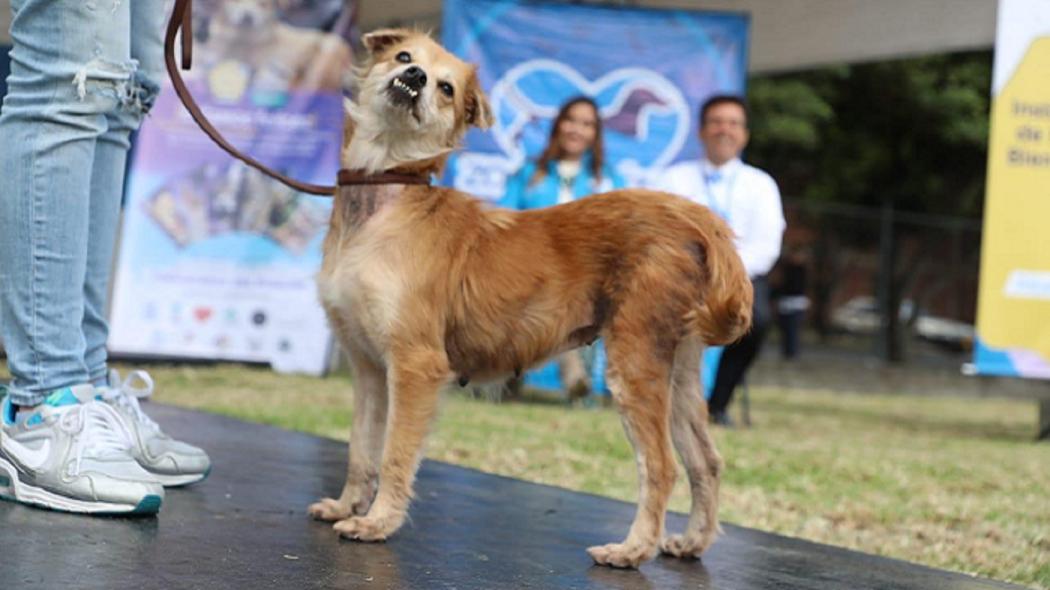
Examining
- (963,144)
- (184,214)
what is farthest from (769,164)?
(184,214)

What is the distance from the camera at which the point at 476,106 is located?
359 centimetres

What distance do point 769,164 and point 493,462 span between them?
64.4 ft

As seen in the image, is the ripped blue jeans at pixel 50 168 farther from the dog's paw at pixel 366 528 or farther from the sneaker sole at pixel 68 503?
the dog's paw at pixel 366 528

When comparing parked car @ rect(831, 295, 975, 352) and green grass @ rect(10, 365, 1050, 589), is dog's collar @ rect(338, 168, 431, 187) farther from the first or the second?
parked car @ rect(831, 295, 975, 352)

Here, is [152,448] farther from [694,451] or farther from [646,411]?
[694,451]

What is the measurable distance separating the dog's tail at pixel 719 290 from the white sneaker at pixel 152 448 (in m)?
1.41

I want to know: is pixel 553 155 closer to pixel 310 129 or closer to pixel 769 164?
pixel 310 129

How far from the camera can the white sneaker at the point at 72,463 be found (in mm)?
2953

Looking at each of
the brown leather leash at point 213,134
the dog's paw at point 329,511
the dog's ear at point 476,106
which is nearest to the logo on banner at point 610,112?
the brown leather leash at point 213,134

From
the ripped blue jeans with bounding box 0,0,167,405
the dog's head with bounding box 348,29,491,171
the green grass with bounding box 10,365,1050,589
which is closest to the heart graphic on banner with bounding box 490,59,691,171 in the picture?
the green grass with bounding box 10,365,1050,589

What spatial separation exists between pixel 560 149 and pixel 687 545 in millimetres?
6155

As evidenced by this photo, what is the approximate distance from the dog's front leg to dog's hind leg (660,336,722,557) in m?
0.63

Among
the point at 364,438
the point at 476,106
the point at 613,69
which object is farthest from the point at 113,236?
the point at 613,69

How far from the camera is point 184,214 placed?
1001 centimetres
